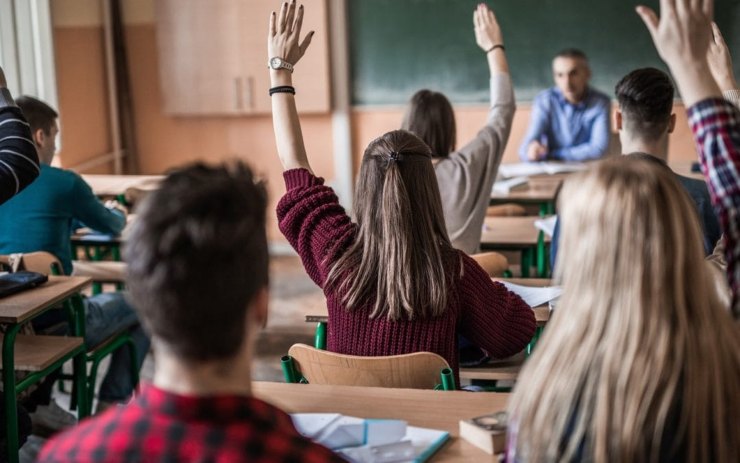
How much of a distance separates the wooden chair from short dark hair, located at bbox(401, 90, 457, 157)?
1.43 meters

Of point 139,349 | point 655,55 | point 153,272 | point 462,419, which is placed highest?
point 655,55

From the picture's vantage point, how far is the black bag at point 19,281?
3.02 meters

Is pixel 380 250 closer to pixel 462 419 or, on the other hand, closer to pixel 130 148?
pixel 462 419

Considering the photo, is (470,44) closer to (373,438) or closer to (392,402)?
(392,402)

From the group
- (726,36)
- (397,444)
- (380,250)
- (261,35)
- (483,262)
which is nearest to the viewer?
(397,444)

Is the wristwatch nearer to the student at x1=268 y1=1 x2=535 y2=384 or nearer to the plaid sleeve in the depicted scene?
the student at x1=268 y1=1 x2=535 y2=384

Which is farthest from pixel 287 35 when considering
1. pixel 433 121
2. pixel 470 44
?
pixel 470 44

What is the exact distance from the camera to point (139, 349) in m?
4.10

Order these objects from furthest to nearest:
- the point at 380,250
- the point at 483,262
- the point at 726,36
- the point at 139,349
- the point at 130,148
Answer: the point at 130,148 → the point at 726,36 → the point at 139,349 → the point at 483,262 → the point at 380,250

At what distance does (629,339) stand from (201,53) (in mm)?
6084

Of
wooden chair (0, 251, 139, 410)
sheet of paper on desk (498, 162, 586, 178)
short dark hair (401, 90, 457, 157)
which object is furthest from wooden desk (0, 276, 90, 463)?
sheet of paper on desk (498, 162, 586, 178)

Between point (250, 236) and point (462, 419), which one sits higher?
point (250, 236)

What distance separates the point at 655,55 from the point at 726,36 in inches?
18.5

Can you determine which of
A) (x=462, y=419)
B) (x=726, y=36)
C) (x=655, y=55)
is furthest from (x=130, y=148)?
(x=462, y=419)
